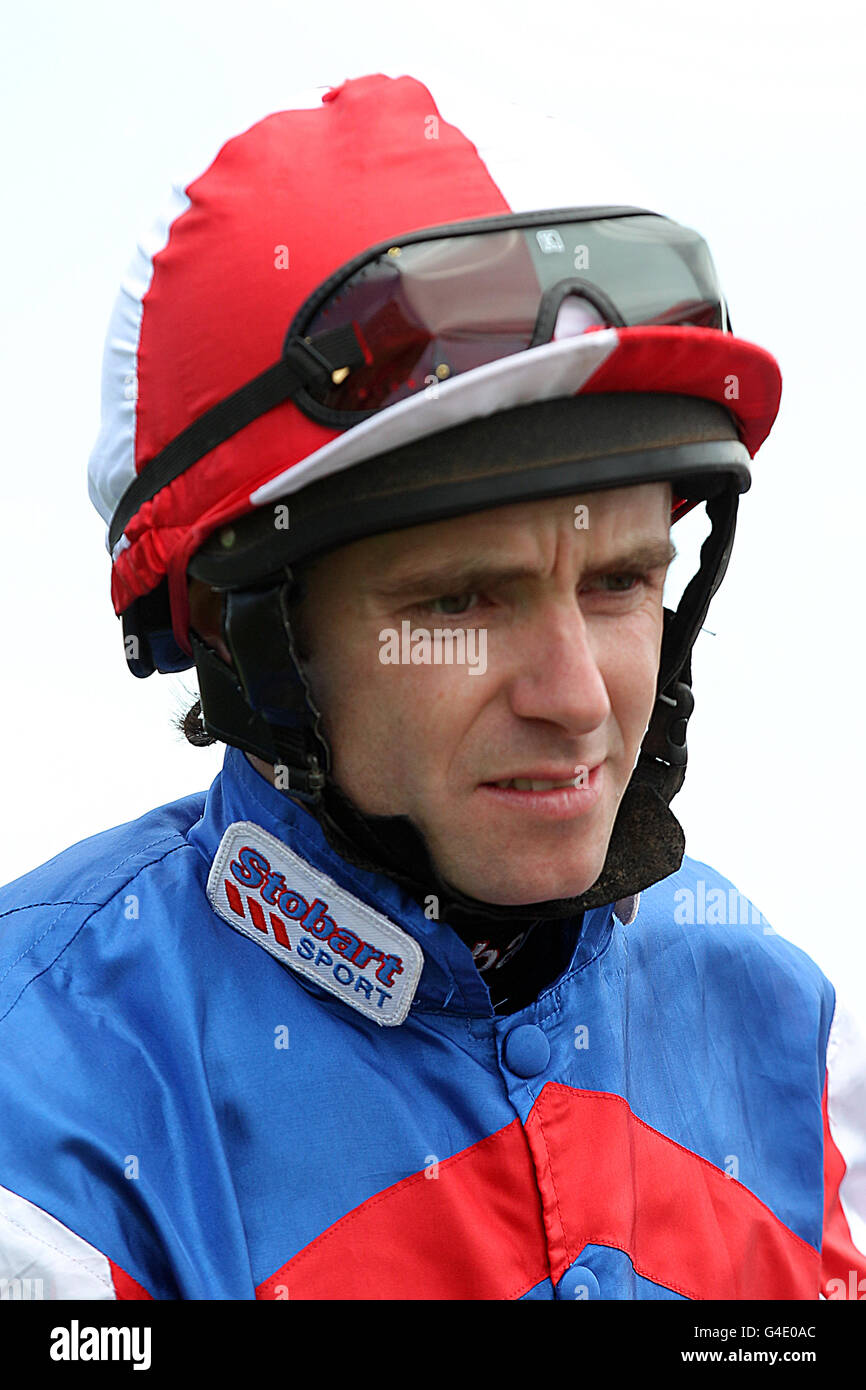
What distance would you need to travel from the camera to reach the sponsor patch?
1967 millimetres

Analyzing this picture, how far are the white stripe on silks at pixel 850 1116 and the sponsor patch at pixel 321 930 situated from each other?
2.97ft

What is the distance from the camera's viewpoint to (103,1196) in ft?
5.84

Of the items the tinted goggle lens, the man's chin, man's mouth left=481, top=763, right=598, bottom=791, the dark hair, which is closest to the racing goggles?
the tinted goggle lens

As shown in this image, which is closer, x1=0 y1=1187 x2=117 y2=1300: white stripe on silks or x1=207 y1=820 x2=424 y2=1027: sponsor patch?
x1=0 y1=1187 x2=117 y2=1300: white stripe on silks

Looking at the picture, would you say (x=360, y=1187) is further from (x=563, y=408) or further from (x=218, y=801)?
(x=563, y=408)

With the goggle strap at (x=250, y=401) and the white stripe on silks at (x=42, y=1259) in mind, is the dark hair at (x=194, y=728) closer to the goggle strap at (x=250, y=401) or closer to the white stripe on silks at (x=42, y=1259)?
the goggle strap at (x=250, y=401)

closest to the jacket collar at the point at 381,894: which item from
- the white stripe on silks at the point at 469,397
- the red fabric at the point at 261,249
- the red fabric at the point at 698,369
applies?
the red fabric at the point at 261,249

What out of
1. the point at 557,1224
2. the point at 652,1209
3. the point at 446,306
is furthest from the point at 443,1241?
the point at 446,306

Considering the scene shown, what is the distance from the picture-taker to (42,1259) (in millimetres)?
1701

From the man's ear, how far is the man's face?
0.58ft

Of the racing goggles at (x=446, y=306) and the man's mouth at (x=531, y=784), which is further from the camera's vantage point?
the man's mouth at (x=531, y=784)

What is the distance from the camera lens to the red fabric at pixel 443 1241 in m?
1.87

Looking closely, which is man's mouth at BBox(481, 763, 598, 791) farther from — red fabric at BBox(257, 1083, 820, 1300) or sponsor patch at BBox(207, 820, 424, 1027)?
red fabric at BBox(257, 1083, 820, 1300)

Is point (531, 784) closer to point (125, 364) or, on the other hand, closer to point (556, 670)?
point (556, 670)
